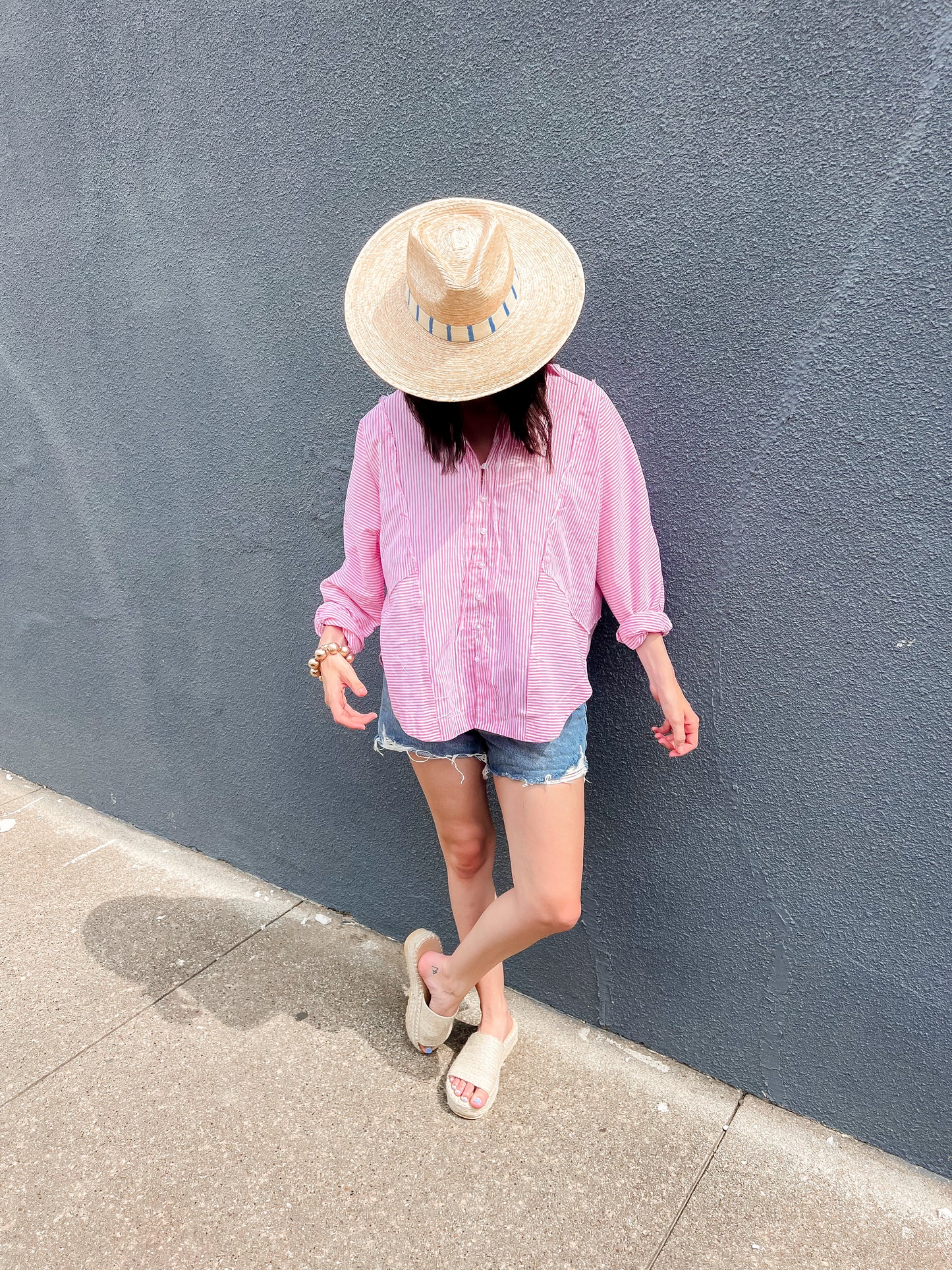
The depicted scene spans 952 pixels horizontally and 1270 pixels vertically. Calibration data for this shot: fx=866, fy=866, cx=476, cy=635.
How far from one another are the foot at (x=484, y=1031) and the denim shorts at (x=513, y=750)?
74 cm

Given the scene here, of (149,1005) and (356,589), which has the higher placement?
A: (356,589)

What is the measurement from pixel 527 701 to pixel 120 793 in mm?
2404

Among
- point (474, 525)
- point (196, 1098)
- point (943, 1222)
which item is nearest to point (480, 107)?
point (474, 525)

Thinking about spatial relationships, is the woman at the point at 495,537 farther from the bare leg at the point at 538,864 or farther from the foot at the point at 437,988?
the foot at the point at 437,988

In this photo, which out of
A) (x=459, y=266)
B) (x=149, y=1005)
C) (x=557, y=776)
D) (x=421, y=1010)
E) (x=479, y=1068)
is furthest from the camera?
(x=149, y=1005)

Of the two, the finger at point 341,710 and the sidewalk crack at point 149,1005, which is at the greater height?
the finger at point 341,710

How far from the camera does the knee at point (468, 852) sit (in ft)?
6.71

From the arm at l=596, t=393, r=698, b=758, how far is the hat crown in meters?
0.35

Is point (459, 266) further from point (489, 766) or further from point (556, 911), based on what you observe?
point (556, 911)

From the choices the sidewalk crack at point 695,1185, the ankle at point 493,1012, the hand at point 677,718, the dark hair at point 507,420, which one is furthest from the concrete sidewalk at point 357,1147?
the dark hair at point 507,420

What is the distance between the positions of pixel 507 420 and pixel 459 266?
30 centimetres

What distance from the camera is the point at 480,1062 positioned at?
7.03ft

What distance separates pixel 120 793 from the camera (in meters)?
3.48

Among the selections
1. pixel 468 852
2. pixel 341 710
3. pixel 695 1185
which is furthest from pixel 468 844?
pixel 695 1185
